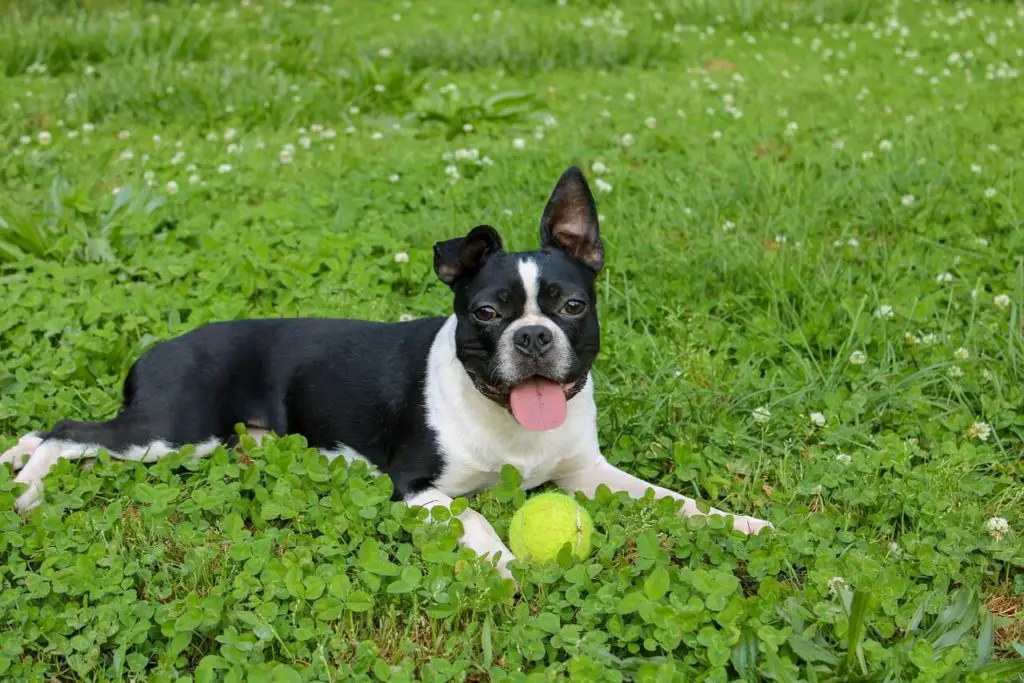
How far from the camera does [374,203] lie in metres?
6.01

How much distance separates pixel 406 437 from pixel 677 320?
5.54ft

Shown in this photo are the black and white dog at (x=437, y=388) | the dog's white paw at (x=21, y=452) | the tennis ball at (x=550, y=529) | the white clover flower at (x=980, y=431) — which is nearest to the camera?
the tennis ball at (x=550, y=529)

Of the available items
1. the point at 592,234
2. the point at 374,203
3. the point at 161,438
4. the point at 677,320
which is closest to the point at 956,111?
the point at 677,320

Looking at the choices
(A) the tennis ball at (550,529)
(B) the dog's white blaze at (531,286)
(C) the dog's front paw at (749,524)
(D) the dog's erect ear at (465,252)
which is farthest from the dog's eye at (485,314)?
(C) the dog's front paw at (749,524)

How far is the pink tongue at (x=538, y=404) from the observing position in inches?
135

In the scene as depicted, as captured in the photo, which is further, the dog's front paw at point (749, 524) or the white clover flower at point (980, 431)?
the white clover flower at point (980, 431)

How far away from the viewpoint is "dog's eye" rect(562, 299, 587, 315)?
3.51 metres

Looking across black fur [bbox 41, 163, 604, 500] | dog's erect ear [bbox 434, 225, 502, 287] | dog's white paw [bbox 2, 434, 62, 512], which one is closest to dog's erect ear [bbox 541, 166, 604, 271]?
black fur [bbox 41, 163, 604, 500]

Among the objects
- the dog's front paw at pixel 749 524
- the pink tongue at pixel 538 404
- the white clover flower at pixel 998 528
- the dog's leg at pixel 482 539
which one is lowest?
the dog's front paw at pixel 749 524

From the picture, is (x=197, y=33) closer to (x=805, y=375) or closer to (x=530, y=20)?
(x=530, y=20)

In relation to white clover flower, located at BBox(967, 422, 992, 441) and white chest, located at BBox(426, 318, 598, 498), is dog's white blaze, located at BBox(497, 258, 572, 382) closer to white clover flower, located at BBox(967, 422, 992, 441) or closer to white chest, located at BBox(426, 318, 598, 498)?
white chest, located at BBox(426, 318, 598, 498)

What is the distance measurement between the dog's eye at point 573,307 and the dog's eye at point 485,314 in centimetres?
25

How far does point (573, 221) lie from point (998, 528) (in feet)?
5.91

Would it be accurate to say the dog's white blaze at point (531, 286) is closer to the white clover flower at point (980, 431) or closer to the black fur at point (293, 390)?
the black fur at point (293, 390)
